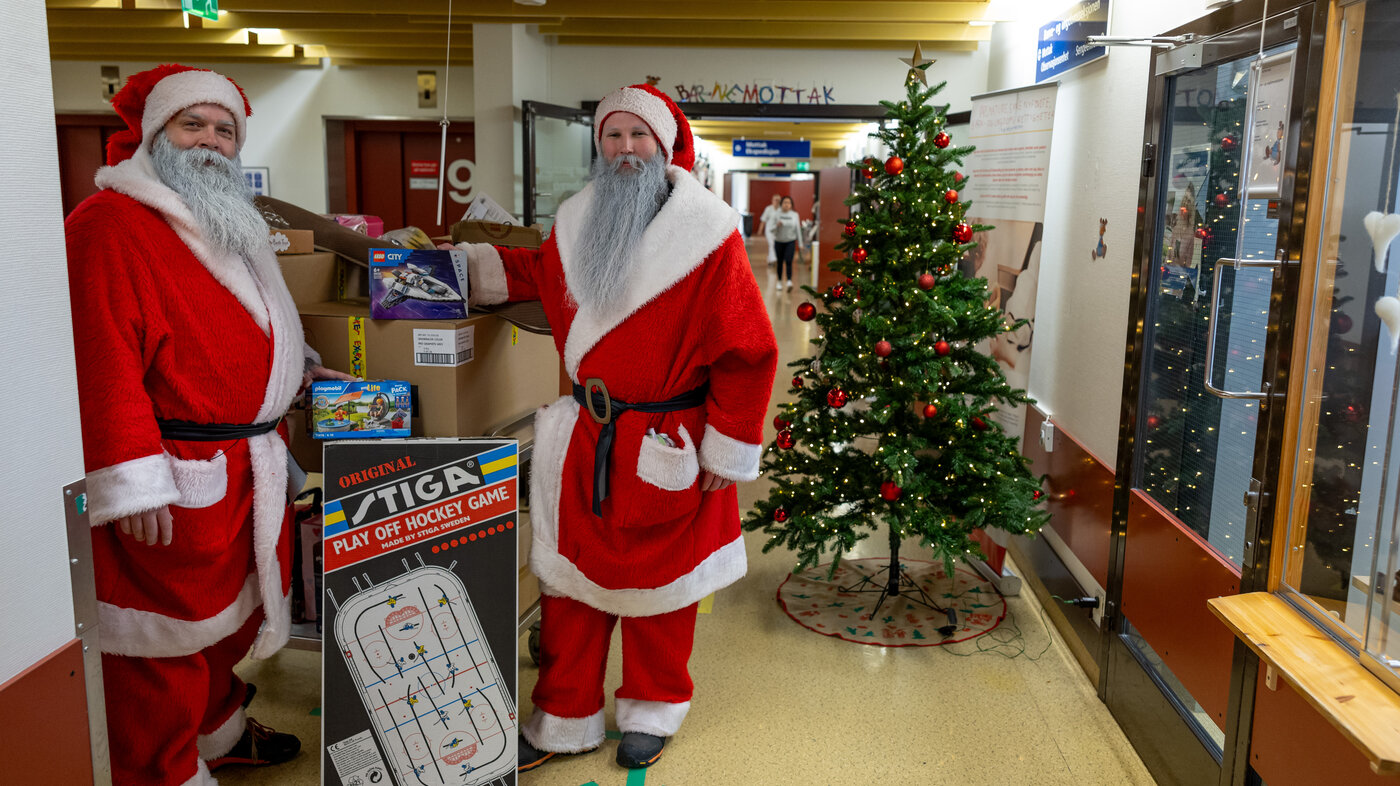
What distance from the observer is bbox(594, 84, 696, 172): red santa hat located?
233 cm

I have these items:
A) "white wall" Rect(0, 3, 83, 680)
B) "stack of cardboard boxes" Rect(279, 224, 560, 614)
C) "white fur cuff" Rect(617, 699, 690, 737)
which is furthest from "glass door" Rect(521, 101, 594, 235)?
"white wall" Rect(0, 3, 83, 680)

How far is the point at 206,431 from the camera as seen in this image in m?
2.01

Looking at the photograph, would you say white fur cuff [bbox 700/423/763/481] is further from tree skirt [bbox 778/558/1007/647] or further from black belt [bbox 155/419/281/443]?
tree skirt [bbox 778/558/1007/647]

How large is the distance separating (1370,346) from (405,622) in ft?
6.48

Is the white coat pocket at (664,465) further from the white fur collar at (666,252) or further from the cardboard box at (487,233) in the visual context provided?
the cardboard box at (487,233)

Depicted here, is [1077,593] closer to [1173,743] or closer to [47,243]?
[1173,743]

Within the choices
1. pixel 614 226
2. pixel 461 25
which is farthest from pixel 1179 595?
pixel 461 25

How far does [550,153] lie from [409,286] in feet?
14.2

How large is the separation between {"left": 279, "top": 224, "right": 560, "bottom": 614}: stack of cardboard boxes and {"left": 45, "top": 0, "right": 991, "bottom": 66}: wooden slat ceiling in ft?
10.7

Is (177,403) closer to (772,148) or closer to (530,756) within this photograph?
(530,756)

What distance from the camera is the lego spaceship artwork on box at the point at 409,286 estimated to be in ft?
7.64

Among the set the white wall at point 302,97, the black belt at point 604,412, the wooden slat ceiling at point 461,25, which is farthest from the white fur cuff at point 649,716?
the white wall at point 302,97

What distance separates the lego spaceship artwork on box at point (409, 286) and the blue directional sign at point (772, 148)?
13566 millimetres

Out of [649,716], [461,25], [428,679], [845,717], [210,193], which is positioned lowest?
[845,717]
